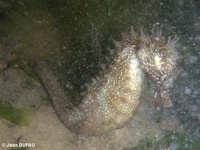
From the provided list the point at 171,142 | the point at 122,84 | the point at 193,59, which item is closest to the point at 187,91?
the point at 193,59

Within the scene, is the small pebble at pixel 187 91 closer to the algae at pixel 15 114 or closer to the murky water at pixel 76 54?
the murky water at pixel 76 54

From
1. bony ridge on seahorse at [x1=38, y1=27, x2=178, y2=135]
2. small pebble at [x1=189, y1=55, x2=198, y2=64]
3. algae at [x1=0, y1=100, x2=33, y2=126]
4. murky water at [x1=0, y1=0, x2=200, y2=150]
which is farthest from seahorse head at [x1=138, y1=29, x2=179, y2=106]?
algae at [x1=0, y1=100, x2=33, y2=126]

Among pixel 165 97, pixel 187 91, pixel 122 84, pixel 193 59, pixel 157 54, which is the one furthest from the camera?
pixel 187 91

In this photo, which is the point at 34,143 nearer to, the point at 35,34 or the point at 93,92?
the point at 93,92

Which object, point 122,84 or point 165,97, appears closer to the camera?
point 122,84

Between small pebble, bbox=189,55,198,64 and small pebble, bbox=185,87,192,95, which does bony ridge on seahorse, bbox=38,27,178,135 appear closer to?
small pebble, bbox=189,55,198,64

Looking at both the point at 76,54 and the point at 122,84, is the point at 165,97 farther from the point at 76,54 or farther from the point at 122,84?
the point at 76,54

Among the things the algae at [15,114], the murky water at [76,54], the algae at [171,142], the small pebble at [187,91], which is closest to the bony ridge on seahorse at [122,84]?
the murky water at [76,54]

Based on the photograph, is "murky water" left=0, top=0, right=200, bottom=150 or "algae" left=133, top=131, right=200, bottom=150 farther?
"algae" left=133, top=131, right=200, bottom=150
